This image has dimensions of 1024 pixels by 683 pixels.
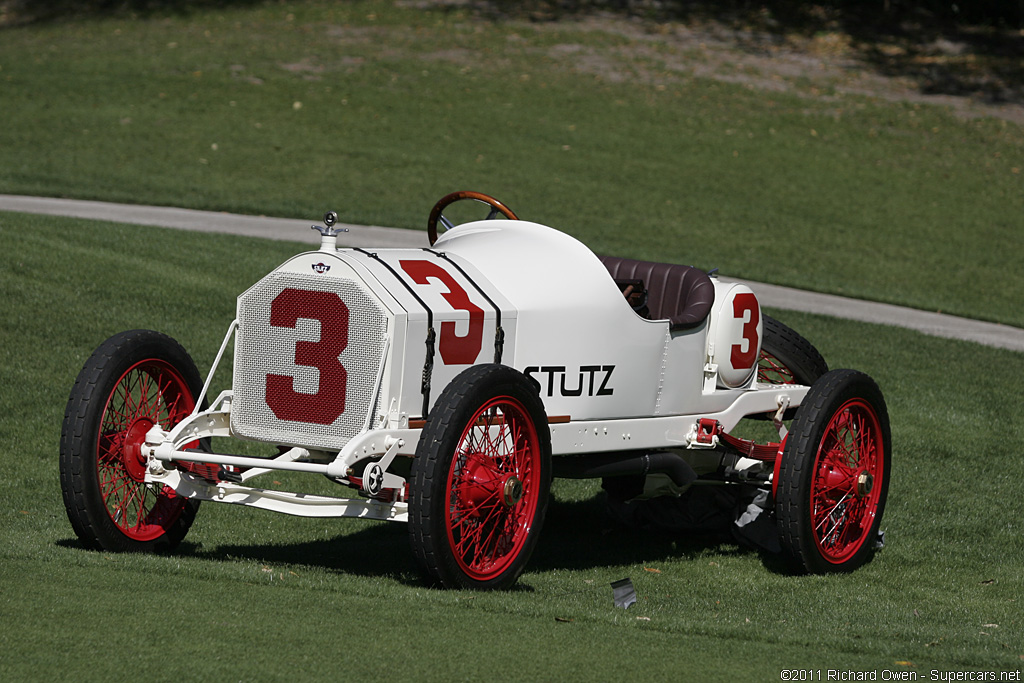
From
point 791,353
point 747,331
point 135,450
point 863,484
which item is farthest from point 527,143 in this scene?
point 135,450

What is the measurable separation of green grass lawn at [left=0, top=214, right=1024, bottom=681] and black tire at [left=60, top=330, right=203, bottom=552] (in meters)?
0.19

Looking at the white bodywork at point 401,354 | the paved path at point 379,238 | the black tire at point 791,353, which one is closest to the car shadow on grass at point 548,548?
the white bodywork at point 401,354

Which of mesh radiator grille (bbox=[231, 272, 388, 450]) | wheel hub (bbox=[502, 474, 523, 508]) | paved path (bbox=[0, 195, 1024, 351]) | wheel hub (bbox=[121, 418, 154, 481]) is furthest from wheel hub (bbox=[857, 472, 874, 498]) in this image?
paved path (bbox=[0, 195, 1024, 351])

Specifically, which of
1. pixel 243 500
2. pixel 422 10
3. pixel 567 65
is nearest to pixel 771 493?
pixel 243 500

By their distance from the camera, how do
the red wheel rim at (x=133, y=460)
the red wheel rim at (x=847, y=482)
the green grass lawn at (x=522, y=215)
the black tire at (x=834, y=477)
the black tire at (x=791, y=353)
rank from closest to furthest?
the green grass lawn at (x=522, y=215)
the red wheel rim at (x=133, y=460)
the black tire at (x=834, y=477)
the red wheel rim at (x=847, y=482)
the black tire at (x=791, y=353)

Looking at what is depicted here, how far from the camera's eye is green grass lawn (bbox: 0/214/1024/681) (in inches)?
167

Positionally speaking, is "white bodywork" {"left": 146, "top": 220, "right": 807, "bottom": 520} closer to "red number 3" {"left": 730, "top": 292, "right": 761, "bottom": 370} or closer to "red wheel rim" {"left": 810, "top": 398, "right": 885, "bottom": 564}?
"red number 3" {"left": 730, "top": 292, "right": 761, "bottom": 370}

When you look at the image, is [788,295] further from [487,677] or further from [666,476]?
[487,677]

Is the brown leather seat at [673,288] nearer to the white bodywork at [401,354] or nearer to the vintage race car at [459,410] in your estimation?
the vintage race car at [459,410]

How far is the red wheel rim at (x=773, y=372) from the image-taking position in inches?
312

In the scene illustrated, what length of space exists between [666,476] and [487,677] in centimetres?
255

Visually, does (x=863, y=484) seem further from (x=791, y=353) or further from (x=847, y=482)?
(x=791, y=353)

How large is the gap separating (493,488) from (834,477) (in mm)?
2191

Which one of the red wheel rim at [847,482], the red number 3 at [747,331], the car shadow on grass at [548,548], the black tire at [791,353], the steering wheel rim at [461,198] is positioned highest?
the steering wheel rim at [461,198]
